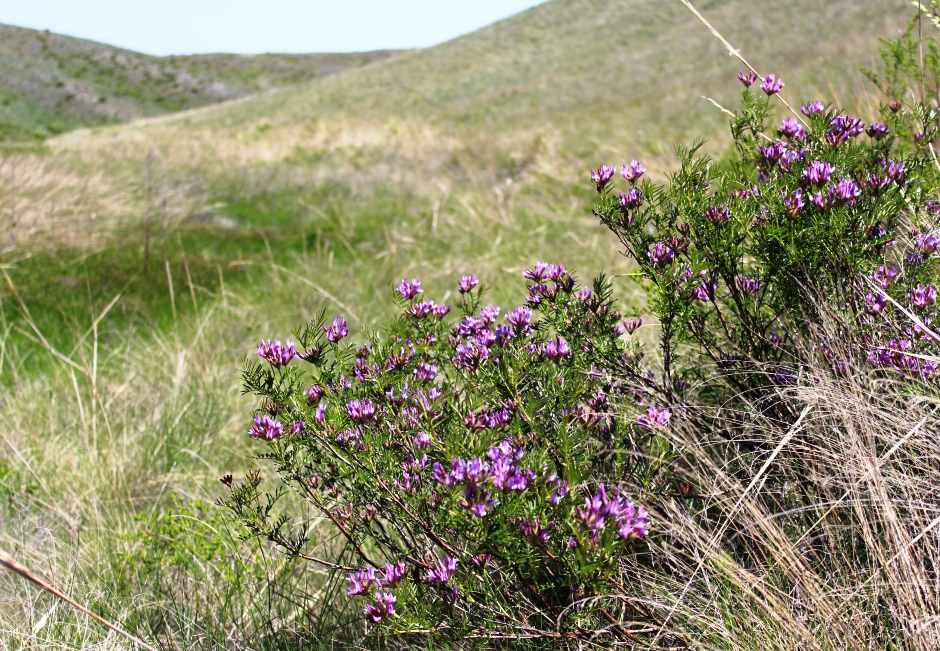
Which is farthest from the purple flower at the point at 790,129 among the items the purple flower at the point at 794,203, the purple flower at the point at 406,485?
the purple flower at the point at 406,485

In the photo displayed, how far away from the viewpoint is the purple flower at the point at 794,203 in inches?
70.0

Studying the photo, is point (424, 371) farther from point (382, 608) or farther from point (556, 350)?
point (382, 608)

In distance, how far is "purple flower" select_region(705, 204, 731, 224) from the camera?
1841 millimetres

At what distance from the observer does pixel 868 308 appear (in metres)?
1.98

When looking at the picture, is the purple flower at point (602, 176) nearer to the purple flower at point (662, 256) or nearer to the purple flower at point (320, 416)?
the purple flower at point (662, 256)

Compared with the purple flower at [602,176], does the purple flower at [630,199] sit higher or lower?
lower

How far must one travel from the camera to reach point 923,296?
191 centimetres

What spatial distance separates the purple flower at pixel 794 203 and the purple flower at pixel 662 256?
288 mm

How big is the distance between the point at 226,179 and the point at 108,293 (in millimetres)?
5882

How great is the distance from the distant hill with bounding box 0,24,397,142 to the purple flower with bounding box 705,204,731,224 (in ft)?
155

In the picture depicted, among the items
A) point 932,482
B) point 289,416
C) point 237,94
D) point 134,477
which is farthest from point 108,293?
point 237,94

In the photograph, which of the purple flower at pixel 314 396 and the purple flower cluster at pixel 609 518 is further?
the purple flower at pixel 314 396

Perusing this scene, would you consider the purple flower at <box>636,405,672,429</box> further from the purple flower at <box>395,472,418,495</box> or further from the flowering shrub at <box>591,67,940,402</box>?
the purple flower at <box>395,472,418,495</box>

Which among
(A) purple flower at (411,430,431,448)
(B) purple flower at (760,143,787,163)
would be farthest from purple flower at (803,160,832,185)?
(A) purple flower at (411,430,431,448)
